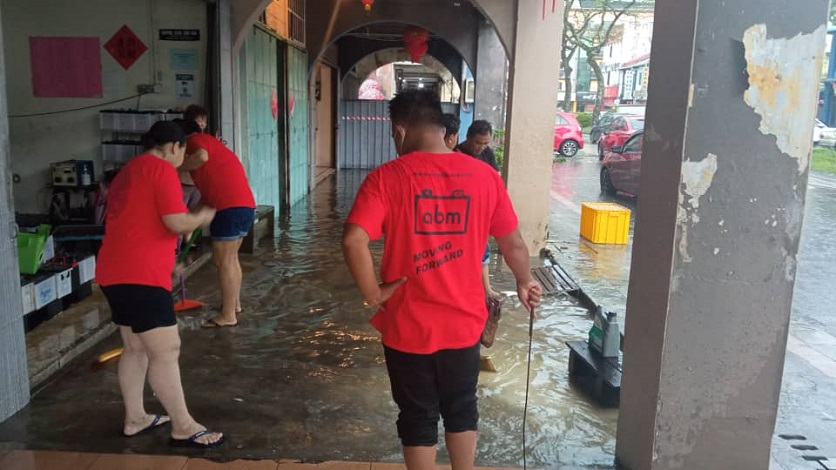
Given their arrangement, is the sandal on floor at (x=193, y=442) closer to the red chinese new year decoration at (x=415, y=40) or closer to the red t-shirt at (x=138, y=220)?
the red t-shirt at (x=138, y=220)

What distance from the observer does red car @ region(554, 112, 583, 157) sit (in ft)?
71.2

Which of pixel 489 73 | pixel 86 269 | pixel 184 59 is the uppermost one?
pixel 489 73

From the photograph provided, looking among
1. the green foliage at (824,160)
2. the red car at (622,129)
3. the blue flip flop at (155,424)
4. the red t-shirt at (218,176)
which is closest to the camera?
the blue flip flop at (155,424)

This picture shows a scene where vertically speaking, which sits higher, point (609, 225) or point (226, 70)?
point (226, 70)

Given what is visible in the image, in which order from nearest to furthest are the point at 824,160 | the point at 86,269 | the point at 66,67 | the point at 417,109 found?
the point at 417,109 < the point at 86,269 < the point at 66,67 < the point at 824,160

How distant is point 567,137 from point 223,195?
18.3 m

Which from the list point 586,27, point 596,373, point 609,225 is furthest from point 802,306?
point 586,27

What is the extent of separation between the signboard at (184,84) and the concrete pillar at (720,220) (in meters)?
5.52

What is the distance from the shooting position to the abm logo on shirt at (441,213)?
235 centimetres

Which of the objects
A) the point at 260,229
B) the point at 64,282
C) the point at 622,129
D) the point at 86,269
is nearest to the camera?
the point at 64,282

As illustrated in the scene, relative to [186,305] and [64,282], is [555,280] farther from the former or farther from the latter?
[64,282]

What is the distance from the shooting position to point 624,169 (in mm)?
13016

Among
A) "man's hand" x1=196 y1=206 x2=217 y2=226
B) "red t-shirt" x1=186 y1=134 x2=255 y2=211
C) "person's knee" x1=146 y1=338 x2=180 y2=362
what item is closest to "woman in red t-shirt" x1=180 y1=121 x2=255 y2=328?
"red t-shirt" x1=186 y1=134 x2=255 y2=211

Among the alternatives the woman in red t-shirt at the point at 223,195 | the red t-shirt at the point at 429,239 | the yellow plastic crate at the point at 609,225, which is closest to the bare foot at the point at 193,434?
the red t-shirt at the point at 429,239
